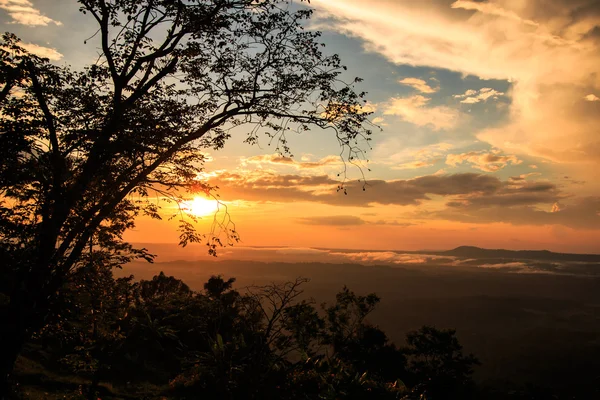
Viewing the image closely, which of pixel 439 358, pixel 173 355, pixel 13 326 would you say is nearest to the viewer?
pixel 13 326

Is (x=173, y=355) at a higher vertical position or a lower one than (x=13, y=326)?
lower

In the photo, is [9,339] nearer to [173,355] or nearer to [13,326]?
[13,326]

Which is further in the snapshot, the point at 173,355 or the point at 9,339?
the point at 173,355

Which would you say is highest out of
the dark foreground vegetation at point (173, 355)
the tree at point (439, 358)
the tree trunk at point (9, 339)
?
the tree trunk at point (9, 339)

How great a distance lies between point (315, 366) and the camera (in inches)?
632

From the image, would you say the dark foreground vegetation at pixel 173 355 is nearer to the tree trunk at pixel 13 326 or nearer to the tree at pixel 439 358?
the tree trunk at pixel 13 326

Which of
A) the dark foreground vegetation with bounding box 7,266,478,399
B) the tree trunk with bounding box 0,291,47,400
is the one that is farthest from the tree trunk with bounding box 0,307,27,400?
the dark foreground vegetation with bounding box 7,266,478,399

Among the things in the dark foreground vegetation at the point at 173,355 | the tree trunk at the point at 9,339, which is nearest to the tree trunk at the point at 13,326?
the tree trunk at the point at 9,339

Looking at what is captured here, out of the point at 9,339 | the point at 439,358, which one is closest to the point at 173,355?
the point at 9,339

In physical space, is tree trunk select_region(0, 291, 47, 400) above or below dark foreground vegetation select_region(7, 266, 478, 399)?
above

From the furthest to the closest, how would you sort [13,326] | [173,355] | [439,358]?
[439,358]
[173,355]
[13,326]

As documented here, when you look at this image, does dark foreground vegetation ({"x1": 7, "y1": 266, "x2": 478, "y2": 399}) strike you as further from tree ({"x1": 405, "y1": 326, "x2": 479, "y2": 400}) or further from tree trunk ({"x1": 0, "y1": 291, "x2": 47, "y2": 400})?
tree ({"x1": 405, "y1": 326, "x2": 479, "y2": 400})

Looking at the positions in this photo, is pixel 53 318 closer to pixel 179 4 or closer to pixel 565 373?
pixel 179 4

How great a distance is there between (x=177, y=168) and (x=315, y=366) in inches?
436
